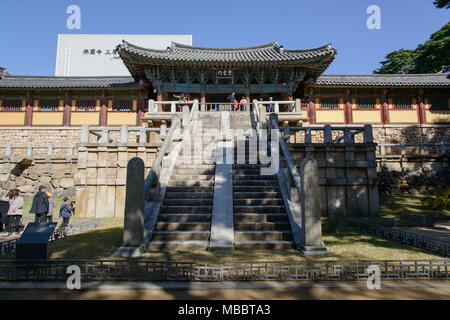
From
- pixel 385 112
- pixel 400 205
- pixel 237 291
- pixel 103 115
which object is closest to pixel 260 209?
pixel 237 291

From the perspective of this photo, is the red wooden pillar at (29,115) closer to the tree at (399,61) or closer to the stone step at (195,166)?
the stone step at (195,166)

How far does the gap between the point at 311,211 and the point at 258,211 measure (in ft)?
5.74

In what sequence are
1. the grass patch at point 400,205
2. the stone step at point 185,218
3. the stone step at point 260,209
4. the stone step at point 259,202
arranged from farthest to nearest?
the grass patch at point 400,205, the stone step at point 259,202, the stone step at point 260,209, the stone step at point 185,218

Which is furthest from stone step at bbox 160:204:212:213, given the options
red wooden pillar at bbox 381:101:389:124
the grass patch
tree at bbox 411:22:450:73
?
tree at bbox 411:22:450:73

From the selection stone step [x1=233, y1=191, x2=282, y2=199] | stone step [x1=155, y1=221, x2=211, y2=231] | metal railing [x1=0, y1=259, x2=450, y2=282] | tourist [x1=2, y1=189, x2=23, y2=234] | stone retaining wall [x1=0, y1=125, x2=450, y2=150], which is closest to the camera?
metal railing [x1=0, y1=259, x2=450, y2=282]

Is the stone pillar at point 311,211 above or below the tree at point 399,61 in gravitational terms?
below

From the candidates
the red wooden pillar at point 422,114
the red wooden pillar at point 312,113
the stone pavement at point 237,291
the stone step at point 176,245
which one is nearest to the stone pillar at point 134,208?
the stone step at point 176,245

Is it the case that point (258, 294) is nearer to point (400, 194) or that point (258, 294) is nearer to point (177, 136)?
point (177, 136)

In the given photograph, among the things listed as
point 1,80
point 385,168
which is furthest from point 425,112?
point 1,80

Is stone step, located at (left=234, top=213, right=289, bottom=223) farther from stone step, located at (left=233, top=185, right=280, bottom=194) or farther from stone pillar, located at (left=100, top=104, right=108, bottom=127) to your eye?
stone pillar, located at (left=100, top=104, right=108, bottom=127)

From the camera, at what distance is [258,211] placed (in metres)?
7.72

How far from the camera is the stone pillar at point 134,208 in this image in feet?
20.2

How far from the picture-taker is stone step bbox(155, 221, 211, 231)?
7141mm

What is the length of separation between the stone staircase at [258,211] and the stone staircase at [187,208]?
2.53 feet
